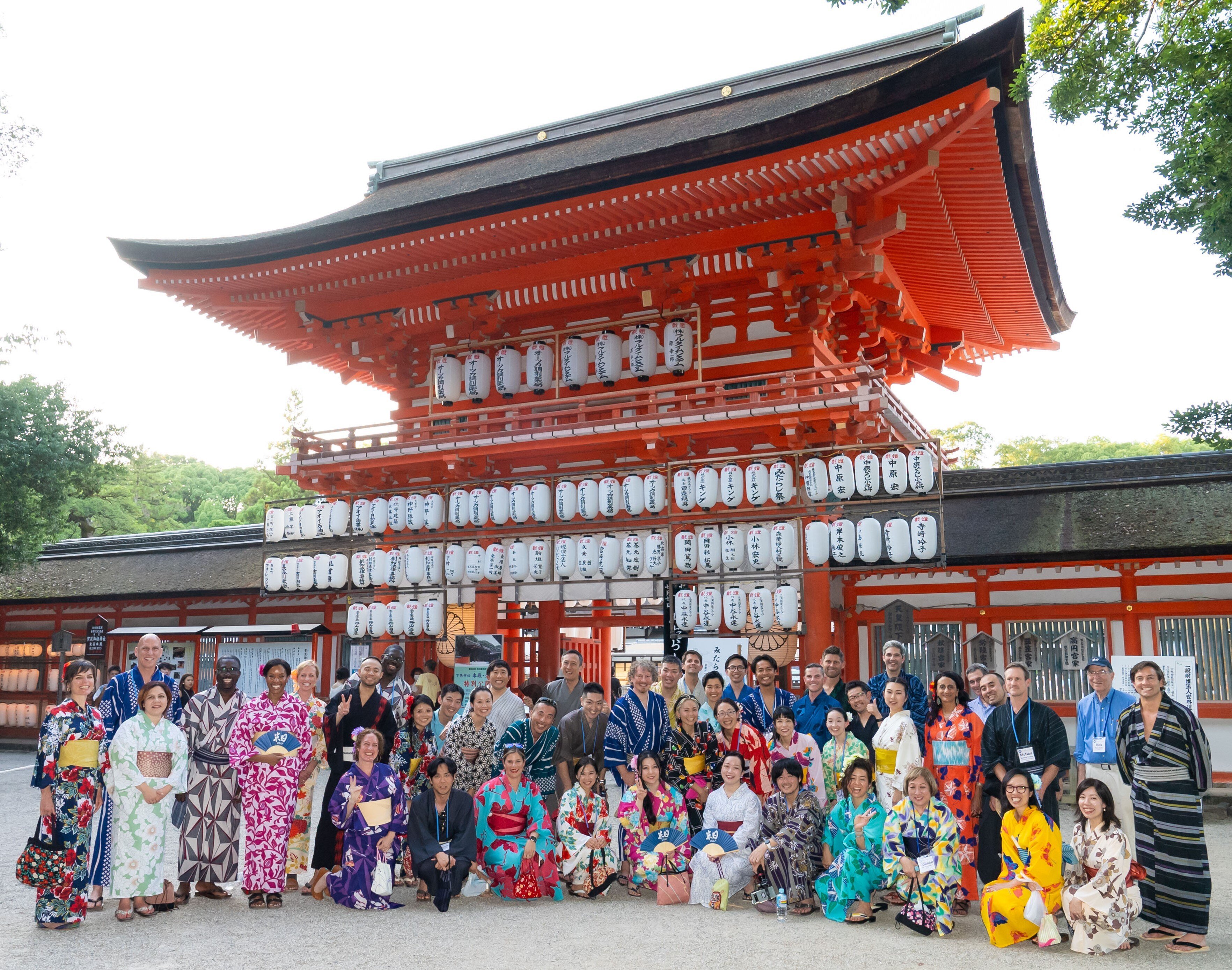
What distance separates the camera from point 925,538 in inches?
392

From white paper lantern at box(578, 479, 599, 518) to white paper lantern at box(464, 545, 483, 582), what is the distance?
1491 millimetres

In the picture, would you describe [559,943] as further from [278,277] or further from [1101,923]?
[278,277]

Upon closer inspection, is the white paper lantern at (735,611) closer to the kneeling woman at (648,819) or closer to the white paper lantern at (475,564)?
the white paper lantern at (475,564)

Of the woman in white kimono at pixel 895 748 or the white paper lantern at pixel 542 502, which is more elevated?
the white paper lantern at pixel 542 502

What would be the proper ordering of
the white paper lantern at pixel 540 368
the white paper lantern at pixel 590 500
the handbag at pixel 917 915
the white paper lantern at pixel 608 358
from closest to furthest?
the handbag at pixel 917 915
the white paper lantern at pixel 590 500
the white paper lantern at pixel 608 358
the white paper lantern at pixel 540 368

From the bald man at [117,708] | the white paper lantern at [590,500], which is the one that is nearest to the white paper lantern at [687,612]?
the white paper lantern at [590,500]

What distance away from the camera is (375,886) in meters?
6.09

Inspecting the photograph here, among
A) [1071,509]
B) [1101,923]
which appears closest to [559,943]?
[1101,923]

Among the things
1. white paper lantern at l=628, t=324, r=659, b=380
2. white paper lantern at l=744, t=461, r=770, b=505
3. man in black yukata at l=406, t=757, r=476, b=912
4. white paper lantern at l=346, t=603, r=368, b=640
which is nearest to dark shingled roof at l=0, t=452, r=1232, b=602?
white paper lantern at l=346, t=603, r=368, b=640

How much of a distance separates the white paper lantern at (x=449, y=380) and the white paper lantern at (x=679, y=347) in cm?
313

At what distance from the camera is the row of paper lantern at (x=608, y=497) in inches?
403

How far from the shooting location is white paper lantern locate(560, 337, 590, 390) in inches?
488

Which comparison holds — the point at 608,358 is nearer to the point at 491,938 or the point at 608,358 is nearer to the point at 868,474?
the point at 868,474

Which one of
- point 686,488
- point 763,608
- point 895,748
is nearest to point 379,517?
point 686,488
